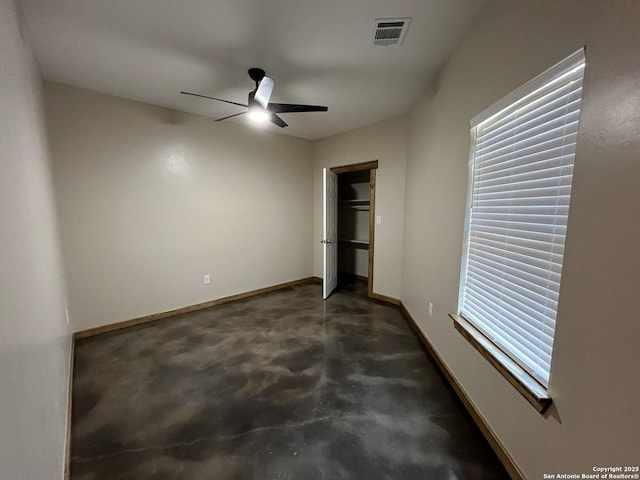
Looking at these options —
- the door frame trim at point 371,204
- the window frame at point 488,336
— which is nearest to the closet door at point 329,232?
the door frame trim at point 371,204

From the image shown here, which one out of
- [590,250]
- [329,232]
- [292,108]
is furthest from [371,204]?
[590,250]

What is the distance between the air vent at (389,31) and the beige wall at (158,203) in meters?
2.42

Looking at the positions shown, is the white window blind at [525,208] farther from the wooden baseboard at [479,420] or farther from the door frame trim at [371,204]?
the door frame trim at [371,204]

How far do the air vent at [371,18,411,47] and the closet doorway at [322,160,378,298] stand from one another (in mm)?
2182

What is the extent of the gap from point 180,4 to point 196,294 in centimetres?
300

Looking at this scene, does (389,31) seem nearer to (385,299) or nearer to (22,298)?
(22,298)

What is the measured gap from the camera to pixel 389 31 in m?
1.79

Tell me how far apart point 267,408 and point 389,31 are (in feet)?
8.80

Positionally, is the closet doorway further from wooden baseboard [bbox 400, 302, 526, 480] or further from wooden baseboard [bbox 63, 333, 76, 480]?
wooden baseboard [bbox 63, 333, 76, 480]

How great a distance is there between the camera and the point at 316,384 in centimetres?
207

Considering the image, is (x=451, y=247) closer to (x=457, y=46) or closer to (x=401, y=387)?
(x=401, y=387)

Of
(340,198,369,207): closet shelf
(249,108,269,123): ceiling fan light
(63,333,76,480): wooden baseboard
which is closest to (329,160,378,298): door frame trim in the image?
(340,198,369,207): closet shelf

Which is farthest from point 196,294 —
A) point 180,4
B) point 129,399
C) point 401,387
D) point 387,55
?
point 387,55

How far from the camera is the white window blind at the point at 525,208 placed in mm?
1122
